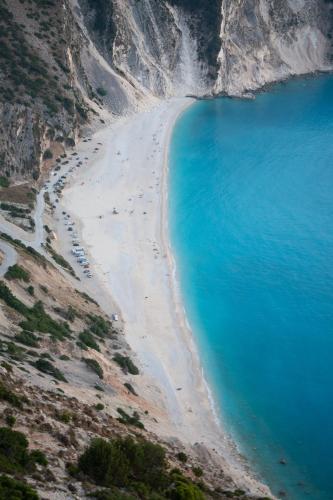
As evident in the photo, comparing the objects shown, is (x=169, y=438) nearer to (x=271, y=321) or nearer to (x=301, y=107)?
(x=271, y=321)

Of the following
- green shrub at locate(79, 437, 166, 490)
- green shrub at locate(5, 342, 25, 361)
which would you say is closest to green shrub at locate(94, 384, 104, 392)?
green shrub at locate(5, 342, 25, 361)

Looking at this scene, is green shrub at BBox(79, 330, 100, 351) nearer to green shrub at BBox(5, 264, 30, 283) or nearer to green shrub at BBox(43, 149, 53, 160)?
green shrub at BBox(5, 264, 30, 283)

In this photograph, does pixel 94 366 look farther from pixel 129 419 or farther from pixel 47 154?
pixel 47 154

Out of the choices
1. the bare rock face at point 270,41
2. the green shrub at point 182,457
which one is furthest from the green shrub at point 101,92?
the green shrub at point 182,457

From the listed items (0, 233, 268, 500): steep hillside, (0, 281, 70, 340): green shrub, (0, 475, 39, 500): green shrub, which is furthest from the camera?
(0, 281, 70, 340): green shrub

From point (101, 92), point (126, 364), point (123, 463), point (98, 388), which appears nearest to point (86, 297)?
point (126, 364)

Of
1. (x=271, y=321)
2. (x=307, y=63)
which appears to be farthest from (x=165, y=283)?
(x=307, y=63)
